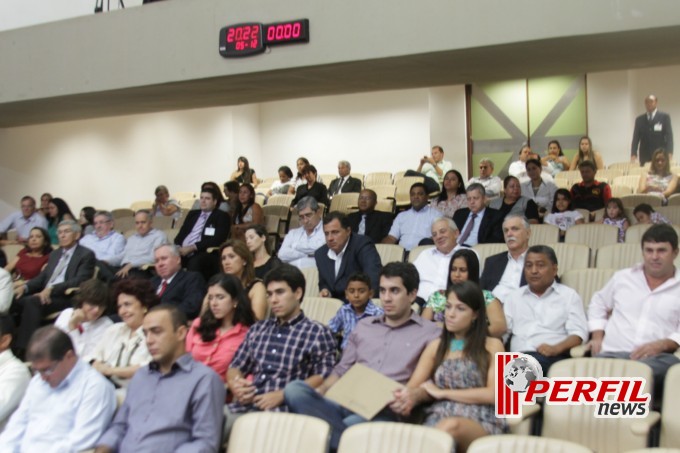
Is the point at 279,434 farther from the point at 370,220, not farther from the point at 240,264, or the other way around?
the point at 370,220

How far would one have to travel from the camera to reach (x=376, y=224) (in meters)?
6.59

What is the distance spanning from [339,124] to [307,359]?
1075cm

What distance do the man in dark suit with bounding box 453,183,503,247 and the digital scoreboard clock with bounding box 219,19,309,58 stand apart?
183 centimetres

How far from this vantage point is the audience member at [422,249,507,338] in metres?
3.49

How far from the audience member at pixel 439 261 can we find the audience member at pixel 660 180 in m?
3.79

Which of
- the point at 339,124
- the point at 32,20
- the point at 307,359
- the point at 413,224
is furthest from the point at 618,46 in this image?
the point at 339,124

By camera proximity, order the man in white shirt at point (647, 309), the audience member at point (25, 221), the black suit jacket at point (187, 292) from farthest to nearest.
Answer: the audience member at point (25, 221), the black suit jacket at point (187, 292), the man in white shirt at point (647, 309)

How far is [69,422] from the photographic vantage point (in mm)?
2834

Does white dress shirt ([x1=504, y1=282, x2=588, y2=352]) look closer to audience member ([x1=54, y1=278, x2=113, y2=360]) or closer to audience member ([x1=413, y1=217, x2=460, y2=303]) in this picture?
audience member ([x1=413, y1=217, x2=460, y2=303])

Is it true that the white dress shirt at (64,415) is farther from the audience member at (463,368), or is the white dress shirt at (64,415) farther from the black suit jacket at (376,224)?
the black suit jacket at (376,224)

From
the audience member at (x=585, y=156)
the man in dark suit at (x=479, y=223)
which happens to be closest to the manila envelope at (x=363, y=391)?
the man in dark suit at (x=479, y=223)

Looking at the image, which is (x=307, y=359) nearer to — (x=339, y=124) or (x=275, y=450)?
(x=275, y=450)

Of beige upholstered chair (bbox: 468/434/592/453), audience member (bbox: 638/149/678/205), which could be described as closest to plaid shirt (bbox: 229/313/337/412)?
beige upholstered chair (bbox: 468/434/592/453)

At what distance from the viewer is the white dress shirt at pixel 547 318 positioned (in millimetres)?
3587
